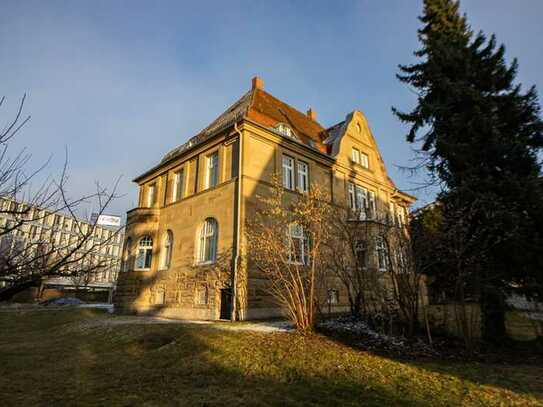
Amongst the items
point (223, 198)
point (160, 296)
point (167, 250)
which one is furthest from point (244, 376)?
point (167, 250)

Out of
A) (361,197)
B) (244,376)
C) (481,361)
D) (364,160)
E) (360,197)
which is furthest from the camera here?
(364,160)

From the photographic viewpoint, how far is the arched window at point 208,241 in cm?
1750

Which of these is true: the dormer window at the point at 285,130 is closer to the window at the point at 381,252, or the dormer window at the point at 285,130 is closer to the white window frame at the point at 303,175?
the white window frame at the point at 303,175

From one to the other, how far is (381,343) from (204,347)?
176 inches

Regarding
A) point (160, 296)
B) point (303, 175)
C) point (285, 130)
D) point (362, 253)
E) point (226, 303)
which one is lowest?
point (226, 303)

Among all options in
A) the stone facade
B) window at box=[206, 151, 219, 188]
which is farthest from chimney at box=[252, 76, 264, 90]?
window at box=[206, 151, 219, 188]

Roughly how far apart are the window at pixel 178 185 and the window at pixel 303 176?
734 centimetres

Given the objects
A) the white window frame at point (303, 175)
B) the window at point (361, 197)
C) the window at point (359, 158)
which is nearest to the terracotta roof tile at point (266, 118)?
the white window frame at point (303, 175)

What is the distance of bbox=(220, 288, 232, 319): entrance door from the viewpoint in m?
15.5

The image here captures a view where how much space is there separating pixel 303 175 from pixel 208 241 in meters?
6.85

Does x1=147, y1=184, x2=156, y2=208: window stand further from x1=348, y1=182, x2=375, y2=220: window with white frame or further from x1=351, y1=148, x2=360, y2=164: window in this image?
x1=351, y1=148, x2=360, y2=164: window

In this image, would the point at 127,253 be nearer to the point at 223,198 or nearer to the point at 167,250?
the point at 167,250

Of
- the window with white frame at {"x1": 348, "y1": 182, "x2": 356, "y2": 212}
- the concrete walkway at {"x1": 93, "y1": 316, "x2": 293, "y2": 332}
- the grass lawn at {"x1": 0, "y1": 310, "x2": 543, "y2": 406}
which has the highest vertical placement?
the window with white frame at {"x1": 348, "y1": 182, "x2": 356, "y2": 212}

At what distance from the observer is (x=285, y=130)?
20250mm
